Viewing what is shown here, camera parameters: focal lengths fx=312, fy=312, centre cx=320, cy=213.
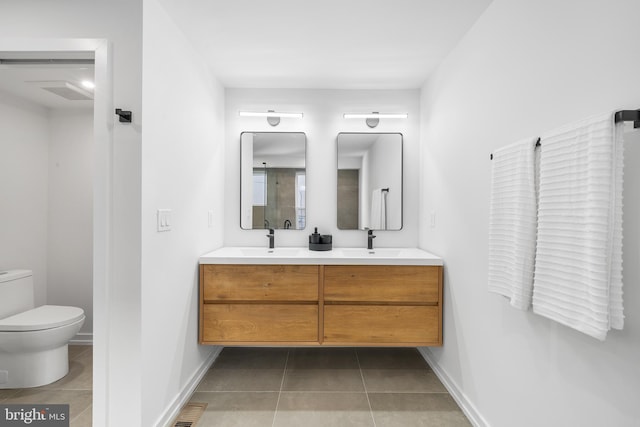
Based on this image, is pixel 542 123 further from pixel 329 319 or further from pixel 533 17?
pixel 329 319

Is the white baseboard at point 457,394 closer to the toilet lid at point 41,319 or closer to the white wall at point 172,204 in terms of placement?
the white wall at point 172,204

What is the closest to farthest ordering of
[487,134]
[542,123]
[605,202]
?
[605,202], [542,123], [487,134]

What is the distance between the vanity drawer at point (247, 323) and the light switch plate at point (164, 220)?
0.75 metres

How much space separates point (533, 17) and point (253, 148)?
2.20m

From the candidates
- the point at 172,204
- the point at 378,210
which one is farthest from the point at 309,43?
the point at 378,210

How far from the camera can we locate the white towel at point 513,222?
1.28 metres

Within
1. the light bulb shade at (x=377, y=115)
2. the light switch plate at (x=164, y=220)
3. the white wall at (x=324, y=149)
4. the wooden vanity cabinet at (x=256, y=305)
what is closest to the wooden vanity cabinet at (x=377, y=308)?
the wooden vanity cabinet at (x=256, y=305)

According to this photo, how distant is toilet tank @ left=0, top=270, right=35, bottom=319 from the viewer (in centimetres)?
227

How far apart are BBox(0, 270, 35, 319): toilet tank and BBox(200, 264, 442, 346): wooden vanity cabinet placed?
1440mm

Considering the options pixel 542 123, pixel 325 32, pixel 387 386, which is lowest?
pixel 387 386

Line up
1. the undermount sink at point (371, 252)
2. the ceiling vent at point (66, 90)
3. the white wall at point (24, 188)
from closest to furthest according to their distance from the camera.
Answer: the ceiling vent at point (66, 90)
the white wall at point (24, 188)
the undermount sink at point (371, 252)

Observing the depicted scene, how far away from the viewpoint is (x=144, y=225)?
1553mm

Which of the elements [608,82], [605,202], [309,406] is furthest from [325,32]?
[309,406]

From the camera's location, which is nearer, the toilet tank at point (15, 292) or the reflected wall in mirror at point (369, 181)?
the toilet tank at point (15, 292)
